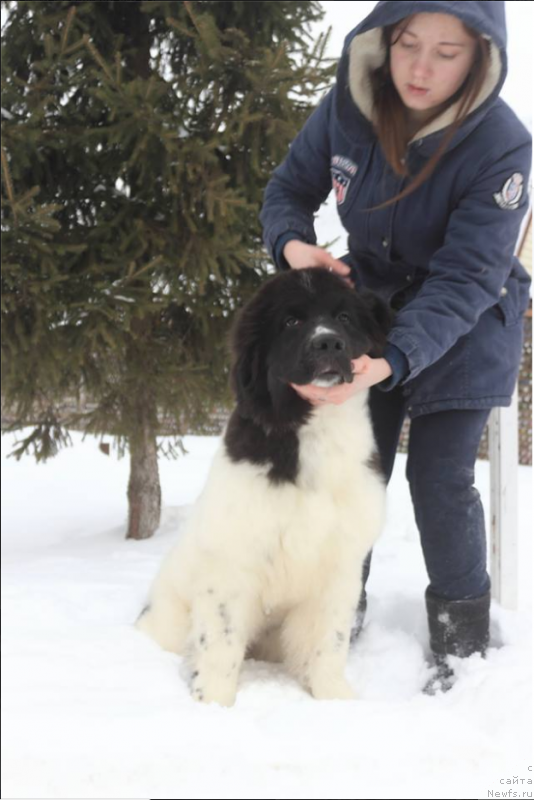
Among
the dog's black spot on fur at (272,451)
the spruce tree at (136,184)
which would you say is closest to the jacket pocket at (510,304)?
the dog's black spot on fur at (272,451)

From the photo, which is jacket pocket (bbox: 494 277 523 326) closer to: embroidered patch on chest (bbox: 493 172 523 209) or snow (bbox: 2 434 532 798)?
embroidered patch on chest (bbox: 493 172 523 209)

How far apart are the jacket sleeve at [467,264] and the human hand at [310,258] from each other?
0.87ft

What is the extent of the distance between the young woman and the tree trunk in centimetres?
308

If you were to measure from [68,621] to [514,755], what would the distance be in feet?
6.40

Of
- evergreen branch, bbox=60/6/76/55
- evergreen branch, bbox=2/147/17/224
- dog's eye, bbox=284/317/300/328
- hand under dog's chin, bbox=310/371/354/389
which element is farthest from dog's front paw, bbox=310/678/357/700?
evergreen branch, bbox=60/6/76/55

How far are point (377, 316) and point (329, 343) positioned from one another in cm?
29

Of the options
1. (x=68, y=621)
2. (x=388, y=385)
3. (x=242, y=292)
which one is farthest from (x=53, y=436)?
(x=388, y=385)

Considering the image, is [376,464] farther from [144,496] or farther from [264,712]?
[144,496]

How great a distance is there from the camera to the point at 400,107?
1188mm

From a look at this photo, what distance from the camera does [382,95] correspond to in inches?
47.0

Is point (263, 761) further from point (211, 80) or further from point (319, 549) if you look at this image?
point (211, 80)

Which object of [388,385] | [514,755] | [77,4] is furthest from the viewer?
[77,4]

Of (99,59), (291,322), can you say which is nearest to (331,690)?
(291,322)

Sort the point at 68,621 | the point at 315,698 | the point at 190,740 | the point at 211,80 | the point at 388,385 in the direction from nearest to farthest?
the point at 190,740, the point at 388,385, the point at 315,698, the point at 68,621, the point at 211,80
